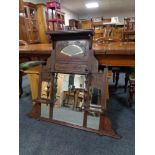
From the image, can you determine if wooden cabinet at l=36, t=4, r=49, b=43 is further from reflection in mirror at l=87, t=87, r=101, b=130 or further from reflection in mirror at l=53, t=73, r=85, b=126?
reflection in mirror at l=87, t=87, r=101, b=130

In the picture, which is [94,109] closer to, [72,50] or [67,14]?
[72,50]

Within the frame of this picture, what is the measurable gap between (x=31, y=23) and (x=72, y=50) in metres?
4.10

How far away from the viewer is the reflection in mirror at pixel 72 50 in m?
1.92

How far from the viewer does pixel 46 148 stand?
1.59m

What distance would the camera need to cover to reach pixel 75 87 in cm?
197

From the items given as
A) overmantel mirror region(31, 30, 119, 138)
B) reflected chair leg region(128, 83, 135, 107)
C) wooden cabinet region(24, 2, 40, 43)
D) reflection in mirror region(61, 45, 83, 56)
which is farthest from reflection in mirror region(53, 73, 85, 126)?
wooden cabinet region(24, 2, 40, 43)

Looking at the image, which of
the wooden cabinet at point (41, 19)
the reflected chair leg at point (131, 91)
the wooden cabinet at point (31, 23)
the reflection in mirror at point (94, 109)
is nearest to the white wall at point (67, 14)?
the wooden cabinet at point (41, 19)

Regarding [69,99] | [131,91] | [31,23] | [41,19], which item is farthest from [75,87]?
[41,19]

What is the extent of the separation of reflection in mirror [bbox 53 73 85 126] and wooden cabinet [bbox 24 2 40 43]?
359cm
